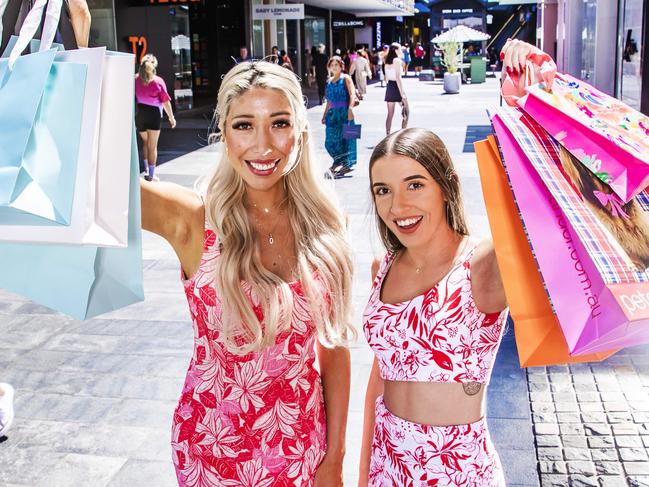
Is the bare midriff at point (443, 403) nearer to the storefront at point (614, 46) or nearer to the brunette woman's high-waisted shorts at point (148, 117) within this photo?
the storefront at point (614, 46)

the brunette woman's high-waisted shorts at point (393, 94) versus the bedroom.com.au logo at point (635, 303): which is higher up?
the bedroom.com.au logo at point (635, 303)

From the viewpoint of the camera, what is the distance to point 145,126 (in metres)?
12.2

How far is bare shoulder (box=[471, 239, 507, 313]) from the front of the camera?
1.90 m

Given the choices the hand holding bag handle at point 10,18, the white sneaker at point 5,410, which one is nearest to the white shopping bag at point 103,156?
the hand holding bag handle at point 10,18

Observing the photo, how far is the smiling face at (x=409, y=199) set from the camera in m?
1.99

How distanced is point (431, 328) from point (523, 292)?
0.45 metres

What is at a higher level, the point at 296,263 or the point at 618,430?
the point at 296,263

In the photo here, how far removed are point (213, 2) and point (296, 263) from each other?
1089 inches

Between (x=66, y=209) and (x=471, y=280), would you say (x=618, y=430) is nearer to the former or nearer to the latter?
(x=471, y=280)

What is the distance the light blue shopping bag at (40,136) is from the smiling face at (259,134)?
2.23 ft

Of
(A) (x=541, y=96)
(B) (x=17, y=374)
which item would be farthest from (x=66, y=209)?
(B) (x=17, y=374)

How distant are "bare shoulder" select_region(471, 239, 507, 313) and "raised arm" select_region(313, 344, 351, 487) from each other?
0.53 meters

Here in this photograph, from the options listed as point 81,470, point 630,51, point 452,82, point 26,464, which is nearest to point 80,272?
point 81,470

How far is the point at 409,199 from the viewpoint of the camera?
1991 mm
